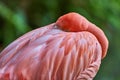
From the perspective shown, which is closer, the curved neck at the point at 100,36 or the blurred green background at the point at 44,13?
the curved neck at the point at 100,36

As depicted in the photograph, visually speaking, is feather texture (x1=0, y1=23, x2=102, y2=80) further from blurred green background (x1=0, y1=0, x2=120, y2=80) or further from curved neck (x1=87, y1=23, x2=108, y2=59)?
blurred green background (x1=0, y1=0, x2=120, y2=80)

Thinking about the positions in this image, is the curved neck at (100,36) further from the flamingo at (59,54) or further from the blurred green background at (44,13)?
the blurred green background at (44,13)

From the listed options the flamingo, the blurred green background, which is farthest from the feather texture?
the blurred green background

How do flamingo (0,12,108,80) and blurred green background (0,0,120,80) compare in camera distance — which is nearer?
flamingo (0,12,108,80)

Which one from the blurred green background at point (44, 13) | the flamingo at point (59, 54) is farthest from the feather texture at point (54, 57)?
the blurred green background at point (44, 13)

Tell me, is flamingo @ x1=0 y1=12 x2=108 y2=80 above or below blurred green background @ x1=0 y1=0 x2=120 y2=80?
above

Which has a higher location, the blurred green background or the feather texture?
the feather texture

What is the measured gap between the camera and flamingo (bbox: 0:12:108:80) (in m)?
0.95

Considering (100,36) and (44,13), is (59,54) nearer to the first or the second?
(100,36)

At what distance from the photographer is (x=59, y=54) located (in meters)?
1.00

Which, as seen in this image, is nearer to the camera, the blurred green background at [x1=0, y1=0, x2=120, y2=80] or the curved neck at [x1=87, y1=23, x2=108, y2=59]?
the curved neck at [x1=87, y1=23, x2=108, y2=59]

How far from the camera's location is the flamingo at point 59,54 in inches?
37.4

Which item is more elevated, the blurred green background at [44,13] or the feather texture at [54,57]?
the feather texture at [54,57]

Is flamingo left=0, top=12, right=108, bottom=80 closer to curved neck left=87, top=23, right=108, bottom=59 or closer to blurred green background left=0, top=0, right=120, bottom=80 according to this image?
curved neck left=87, top=23, right=108, bottom=59
